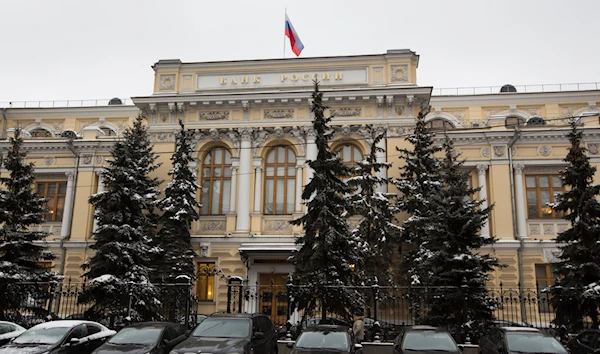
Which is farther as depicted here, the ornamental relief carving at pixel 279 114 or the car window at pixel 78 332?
the ornamental relief carving at pixel 279 114

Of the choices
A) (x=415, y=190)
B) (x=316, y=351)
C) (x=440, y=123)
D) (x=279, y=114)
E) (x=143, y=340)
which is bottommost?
(x=316, y=351)

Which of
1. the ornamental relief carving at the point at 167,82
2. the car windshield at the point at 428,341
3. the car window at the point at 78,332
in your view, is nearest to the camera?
the car windshield at the point at 428,341

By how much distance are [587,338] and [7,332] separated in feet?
54.5

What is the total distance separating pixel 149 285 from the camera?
21.3m

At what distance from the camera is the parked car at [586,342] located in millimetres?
14594

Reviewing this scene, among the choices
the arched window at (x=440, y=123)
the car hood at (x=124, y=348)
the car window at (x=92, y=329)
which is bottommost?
the car hood at (x=124, y=348)

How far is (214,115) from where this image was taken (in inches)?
1192

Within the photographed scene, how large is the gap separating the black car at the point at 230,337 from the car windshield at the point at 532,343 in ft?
19.7

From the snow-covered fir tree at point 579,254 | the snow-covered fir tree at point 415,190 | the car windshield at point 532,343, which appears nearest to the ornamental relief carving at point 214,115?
the snow-covered fir tree at point 415,190

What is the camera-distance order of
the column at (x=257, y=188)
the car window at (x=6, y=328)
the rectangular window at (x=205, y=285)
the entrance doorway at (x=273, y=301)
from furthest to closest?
the column at (x=257, y=188), the rectangular window at (x=205, y=285), the entrance doorway at (x=273, y=301), the car window at (x=6, y=328)

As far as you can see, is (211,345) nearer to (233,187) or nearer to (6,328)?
(6,328)

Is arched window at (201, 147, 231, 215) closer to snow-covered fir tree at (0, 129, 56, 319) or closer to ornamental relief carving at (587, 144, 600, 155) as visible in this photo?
snow-covered fir tree at (0, 129, 56, 319)

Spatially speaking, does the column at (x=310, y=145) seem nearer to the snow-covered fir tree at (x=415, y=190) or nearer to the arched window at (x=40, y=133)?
the snow-covered fir tree at (x=415, y=190)

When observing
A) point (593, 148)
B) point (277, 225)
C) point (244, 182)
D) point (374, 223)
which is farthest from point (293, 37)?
point (593, 148)
